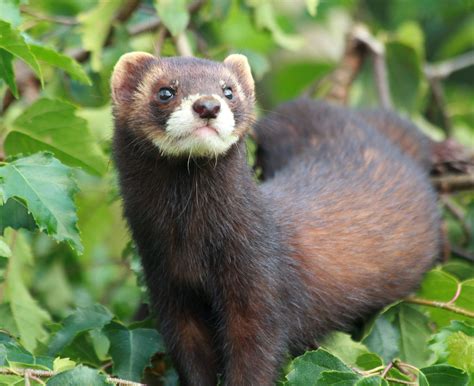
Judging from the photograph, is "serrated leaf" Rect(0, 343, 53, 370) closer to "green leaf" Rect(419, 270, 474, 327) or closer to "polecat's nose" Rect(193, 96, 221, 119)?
"polecat's nose" Rect(193, 96, 221, 119)

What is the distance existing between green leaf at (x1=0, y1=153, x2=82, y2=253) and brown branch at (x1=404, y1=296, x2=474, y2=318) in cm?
181

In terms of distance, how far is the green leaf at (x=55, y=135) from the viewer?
4.90 meters

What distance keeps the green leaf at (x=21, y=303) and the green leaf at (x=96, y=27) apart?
3.88 ft

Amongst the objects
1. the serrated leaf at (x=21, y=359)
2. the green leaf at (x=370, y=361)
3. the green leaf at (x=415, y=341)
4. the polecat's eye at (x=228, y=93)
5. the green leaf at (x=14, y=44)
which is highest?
the green leaf at (x=14, y=44)

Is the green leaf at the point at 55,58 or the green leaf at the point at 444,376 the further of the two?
the green leaf at the point at 55,58

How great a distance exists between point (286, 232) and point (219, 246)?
0.50m

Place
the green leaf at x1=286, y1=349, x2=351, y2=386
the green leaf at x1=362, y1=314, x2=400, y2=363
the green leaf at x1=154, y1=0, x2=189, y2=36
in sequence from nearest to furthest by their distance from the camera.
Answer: the green leaf at x1=286, y1=349, x2=351, y2=386 < the green leaf at x1=362, y1=314, x2=400, y2=363 < the green leaf at x1=154, y1=0, x2=189, y2=36

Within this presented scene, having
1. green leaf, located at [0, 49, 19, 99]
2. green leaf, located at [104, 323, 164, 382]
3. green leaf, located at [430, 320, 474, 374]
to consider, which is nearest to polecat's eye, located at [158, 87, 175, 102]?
green leaf, located at [0, 49, 19, 99]

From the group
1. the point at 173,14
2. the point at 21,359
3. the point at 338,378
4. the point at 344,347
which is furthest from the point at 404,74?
the point at 21,359

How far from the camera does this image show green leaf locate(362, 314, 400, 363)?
190 inches

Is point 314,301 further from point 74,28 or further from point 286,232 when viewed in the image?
point 74,28

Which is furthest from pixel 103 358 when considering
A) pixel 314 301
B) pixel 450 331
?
pixel 450 331

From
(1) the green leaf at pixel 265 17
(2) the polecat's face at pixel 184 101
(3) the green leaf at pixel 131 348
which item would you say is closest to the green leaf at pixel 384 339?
(3) the green leaf at pixel 131 348

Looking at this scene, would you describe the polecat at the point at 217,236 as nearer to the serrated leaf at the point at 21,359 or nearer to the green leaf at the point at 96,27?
the serrated leaf at the point at 21,359
